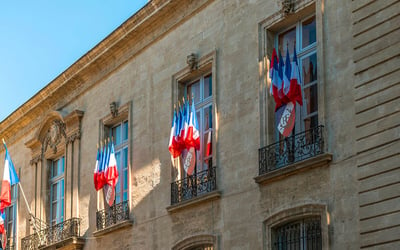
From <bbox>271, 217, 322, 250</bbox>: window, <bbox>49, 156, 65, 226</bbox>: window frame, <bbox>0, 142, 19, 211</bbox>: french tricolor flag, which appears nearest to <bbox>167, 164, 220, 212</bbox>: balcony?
<bbox>271, 217, 322, 250</bbox>: window

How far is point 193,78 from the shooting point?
17891 mm

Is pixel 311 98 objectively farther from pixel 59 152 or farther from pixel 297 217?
pixel 59 152

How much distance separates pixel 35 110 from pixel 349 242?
14600mm

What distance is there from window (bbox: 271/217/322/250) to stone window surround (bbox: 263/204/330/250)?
0.09 m

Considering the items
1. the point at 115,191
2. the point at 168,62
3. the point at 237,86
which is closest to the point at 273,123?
the point at 237,86

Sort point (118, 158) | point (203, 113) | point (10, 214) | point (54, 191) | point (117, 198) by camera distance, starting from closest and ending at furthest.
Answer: point (203, 113) < point (117, 198) < point (118, 158) < point (54, 191) < point (10, 214)

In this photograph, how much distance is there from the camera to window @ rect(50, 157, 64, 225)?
2325 centimetres

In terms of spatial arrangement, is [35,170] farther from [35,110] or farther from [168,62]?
[168,62]

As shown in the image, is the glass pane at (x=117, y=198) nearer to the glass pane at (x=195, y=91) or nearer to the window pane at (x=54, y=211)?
the glass pane at (x=195, y=91)

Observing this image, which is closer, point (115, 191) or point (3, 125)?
point (115, 191)

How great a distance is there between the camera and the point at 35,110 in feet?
83.4

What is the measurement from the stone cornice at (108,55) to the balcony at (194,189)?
344 centimetres

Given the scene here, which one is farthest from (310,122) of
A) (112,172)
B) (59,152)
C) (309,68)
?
(59,152)

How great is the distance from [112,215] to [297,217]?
696 cm
